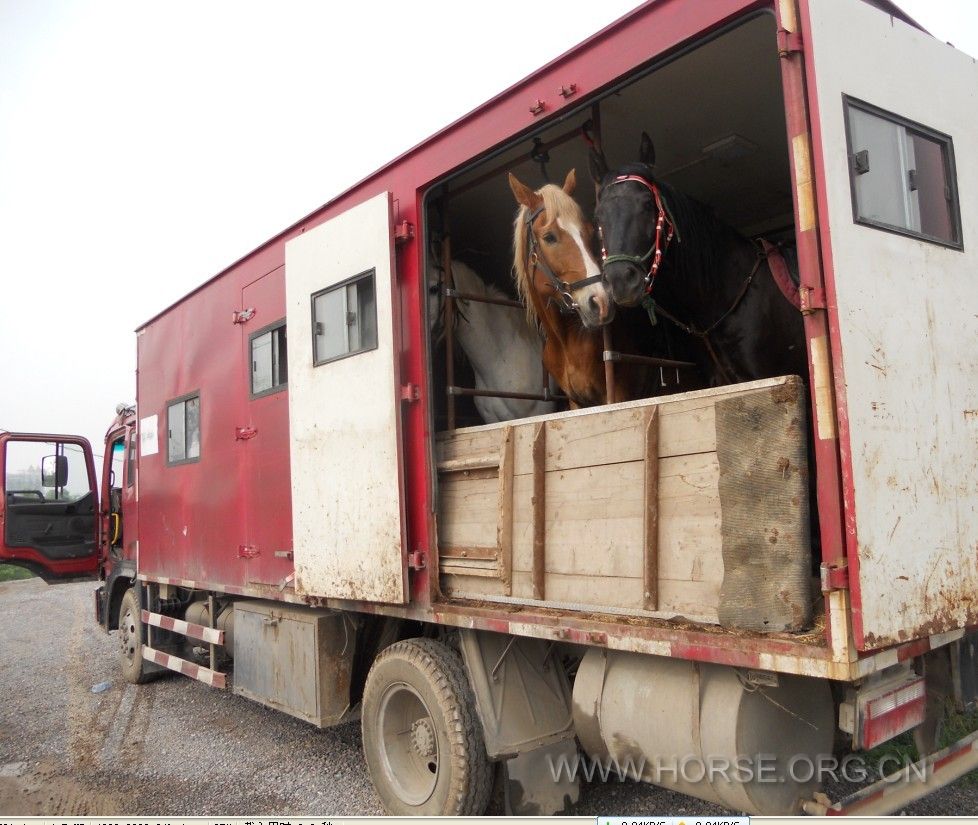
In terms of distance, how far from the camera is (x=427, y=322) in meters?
4.00

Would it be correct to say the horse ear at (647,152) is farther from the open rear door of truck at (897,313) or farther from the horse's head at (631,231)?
the open rear door of truck at (897,313)

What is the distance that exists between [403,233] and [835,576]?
2696 millimetres

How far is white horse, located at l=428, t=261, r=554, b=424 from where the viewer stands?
5.27 meters

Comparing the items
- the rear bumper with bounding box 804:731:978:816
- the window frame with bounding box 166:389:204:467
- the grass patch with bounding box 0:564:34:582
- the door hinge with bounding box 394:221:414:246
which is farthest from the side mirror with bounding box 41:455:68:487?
the grass patch with bounding box 0:564:34:582

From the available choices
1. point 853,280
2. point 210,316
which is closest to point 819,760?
point 853,280

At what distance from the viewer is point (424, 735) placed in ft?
12.9

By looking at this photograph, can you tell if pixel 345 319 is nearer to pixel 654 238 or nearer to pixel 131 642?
pixel 654 238

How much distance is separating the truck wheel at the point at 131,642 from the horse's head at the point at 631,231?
6.09m

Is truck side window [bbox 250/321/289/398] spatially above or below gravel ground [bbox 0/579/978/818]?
above

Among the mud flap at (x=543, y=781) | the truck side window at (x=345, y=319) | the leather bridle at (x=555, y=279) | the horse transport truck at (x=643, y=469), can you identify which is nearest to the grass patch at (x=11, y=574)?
the horse transport truck at (x=643, y=469)

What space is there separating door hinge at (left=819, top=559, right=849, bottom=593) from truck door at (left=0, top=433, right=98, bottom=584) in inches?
337

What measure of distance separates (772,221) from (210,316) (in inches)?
173

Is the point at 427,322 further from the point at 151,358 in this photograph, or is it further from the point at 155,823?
the point at 151,358

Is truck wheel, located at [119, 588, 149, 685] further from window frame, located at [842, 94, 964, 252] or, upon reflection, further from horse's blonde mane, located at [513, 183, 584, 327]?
window frame, located at [842, 94, 964, 252]
